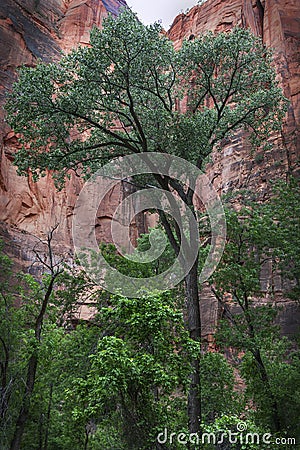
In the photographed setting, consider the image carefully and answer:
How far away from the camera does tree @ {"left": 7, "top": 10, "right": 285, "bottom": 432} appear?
1321cm

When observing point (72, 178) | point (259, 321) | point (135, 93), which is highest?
point (72, 178)

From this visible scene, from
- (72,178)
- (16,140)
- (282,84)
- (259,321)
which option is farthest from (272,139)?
(259,321)

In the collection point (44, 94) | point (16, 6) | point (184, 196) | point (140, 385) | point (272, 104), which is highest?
point (16, 6)

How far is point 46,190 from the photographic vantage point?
3020 cm

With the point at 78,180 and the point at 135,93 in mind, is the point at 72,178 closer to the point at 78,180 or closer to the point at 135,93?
the point at 78,180

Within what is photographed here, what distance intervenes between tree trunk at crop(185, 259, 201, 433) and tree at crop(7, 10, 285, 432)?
40 millimetres

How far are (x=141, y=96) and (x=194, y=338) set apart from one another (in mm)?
8506

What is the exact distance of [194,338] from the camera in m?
11.5

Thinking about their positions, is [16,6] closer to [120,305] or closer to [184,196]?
[184,196]

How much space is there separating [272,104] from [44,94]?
25.7 ft

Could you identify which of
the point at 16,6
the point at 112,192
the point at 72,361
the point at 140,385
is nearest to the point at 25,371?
the point at 72,361

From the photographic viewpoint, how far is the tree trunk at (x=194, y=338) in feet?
34.7

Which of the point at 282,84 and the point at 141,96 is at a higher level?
the point at 282,84

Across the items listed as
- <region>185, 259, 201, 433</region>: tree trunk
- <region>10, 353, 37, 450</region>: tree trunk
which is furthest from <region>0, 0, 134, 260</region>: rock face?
<region>185, 259, 201, 433</region>: tree trunk
